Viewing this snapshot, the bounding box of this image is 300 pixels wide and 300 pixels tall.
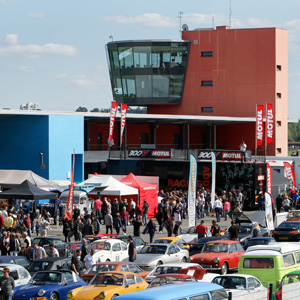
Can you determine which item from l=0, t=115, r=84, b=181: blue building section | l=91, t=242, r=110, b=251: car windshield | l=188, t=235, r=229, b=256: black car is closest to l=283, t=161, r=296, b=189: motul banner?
l=0, t=115, r=84, b=181: blue building section

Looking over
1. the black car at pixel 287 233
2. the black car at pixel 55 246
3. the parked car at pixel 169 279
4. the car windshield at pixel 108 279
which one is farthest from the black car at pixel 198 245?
the parked car at pixel 169 279

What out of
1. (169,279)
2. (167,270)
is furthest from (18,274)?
(169,279)

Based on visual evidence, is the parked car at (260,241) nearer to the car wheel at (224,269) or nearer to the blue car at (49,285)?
the car wheel at (224,269)

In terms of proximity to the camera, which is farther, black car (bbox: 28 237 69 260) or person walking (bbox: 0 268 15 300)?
black car (bbox: 28 237 69 260)

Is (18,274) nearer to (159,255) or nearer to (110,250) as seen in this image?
(110,250)

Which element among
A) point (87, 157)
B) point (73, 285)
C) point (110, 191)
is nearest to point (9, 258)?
point (73, 285)

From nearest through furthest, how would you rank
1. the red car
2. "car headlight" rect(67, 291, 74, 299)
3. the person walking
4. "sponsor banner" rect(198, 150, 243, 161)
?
1. "car headlight" rect(67, 291, 74, 299)
2. the person walking
3. the red car
4. "sponsor banner" rect(198, 150, 243, 161)

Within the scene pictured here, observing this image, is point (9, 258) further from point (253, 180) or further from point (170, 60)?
point (170, 60)

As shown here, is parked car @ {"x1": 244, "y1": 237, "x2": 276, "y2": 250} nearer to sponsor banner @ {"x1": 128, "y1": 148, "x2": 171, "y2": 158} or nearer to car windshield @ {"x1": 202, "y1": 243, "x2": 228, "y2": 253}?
car windshield @ {"x1": 202, "y1": 243, "x2": 228, "y2": 253}

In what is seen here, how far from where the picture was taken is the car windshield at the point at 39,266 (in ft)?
69.8

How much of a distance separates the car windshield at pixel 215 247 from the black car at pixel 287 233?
6.91 meters

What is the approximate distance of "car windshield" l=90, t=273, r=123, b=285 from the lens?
1870cm

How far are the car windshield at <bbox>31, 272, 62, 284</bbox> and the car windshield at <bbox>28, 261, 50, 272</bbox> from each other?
46.8 inches

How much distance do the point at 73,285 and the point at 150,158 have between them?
3644cm
